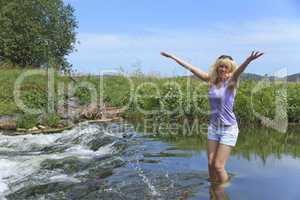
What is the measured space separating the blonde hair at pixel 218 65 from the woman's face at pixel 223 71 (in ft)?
0.09

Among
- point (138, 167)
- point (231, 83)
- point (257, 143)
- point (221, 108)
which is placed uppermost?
point (231, 83)

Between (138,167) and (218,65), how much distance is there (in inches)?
108

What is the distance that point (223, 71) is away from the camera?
19.6 ft

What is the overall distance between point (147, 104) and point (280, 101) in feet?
13.9

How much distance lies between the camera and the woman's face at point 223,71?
19.5 ft

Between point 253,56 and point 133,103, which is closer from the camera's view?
point 253,56

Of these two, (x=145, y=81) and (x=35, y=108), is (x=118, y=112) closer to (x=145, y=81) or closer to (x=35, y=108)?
(x=35, y=108)

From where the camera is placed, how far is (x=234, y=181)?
6793 millimetres

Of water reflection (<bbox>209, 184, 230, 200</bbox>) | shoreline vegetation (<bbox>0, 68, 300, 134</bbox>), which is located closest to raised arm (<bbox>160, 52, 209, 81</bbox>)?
water reflection (<bbox>209, 184, 230, 200</bbox>)

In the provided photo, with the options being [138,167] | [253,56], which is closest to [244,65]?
[253,56]

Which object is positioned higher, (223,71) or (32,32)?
(32,32)

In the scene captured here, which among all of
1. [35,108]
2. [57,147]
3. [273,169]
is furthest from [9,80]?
[273,169]

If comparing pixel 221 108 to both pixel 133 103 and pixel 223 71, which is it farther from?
pixel 133 103

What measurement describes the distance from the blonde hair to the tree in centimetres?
2647
